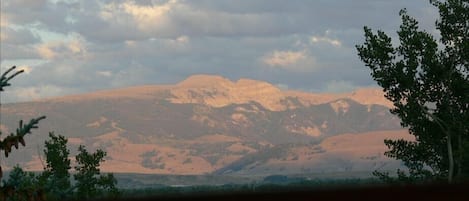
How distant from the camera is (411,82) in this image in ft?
271

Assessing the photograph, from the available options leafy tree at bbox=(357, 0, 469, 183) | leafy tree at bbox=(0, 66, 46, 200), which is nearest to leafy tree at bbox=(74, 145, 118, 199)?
leafy tree at bbox=(357, 0, 469, 183)

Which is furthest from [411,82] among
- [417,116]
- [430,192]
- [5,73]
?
[430,192]

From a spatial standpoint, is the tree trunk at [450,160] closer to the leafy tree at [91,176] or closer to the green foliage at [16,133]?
the leafy tree at [91,176]

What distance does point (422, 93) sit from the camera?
276 ft

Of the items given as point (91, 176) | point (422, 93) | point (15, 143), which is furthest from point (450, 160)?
point (15, 143)

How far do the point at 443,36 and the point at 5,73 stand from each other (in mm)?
65808

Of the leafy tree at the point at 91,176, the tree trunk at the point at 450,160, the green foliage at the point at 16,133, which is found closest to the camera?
the green foliage at the point at 16,133

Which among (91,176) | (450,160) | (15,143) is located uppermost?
(91,176)

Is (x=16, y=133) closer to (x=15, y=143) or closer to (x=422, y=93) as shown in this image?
(x=15, y=143)

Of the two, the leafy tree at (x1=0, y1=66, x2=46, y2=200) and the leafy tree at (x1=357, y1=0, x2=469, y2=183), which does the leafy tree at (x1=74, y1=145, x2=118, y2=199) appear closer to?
the leafy tree at (x1=357, y1=0, x2=469, y2=183)

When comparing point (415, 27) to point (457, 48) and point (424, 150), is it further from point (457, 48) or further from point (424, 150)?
point (424, 150)

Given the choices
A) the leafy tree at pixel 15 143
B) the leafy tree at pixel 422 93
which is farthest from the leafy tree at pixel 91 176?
the leafy tree at pixel 15 143

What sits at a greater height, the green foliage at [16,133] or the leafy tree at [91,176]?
the leafy tree at [91,176]

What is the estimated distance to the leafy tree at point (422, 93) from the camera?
8062 centimetres
